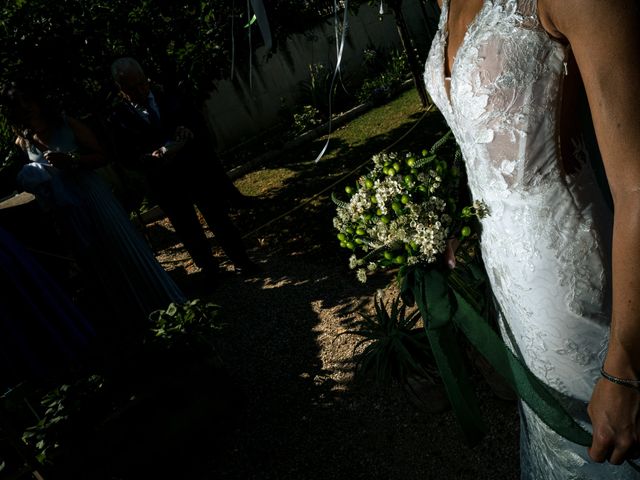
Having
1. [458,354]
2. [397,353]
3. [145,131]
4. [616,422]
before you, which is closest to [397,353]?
[397,353]

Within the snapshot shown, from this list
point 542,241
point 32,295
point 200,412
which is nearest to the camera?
point 542,241

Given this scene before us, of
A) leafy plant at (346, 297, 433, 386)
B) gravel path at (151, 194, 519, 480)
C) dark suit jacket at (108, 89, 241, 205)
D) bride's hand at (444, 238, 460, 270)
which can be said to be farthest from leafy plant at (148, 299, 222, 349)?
bride's hand at (444, 238, 460, 270)

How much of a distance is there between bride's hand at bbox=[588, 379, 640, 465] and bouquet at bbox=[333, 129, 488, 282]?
2.18 feet

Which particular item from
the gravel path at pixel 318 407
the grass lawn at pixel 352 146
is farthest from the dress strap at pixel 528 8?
the grass lawn at pixel 352 146

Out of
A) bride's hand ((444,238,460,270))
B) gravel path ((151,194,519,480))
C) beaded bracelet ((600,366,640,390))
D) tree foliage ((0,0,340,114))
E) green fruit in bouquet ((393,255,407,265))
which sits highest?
tree foliage ((0,0,340,114))

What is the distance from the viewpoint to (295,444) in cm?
316

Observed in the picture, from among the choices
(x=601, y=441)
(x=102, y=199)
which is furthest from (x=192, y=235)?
(x=601, y=441)

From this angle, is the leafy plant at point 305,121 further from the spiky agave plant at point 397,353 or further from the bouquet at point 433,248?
the bouquet at point 433,248

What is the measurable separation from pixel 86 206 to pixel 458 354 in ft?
12.9

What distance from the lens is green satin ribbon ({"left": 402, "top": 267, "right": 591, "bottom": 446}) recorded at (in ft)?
4.43

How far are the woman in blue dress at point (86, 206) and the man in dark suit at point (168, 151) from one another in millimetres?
539

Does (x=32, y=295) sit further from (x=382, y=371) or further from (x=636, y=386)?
(x=636, y=386)

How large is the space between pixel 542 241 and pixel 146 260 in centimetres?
417

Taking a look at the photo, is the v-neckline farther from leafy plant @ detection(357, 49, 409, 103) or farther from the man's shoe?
leafy plant @ detection(357, 49, 409, 103)
